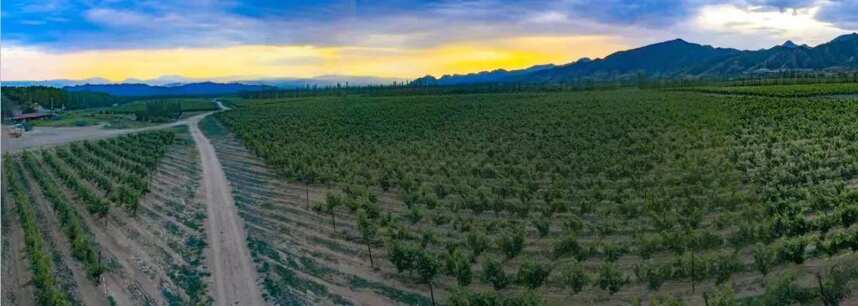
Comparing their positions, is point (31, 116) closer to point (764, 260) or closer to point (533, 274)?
point (533, 274)

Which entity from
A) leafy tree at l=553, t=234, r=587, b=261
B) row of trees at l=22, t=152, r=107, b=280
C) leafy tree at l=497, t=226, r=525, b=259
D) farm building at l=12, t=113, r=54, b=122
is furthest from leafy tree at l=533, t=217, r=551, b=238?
farm building at l=12, t=113, r=54, b=122

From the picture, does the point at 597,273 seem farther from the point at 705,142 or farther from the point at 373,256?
the point at 705,142

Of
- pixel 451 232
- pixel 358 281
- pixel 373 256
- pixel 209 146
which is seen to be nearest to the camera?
pixel 358 281

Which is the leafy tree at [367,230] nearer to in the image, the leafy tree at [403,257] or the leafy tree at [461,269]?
the leafy tree at [403,257]

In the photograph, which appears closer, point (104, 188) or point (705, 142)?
point (104, 188)

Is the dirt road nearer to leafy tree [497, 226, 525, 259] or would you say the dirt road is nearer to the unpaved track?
the unpaved track

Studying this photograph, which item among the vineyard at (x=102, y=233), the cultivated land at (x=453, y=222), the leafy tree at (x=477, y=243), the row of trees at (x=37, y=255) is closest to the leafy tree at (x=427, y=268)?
the cultivated land at (x=453, y=222)

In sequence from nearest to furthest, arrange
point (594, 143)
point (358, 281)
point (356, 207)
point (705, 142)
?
point (358, 281)
point (356, 207)
point (705, 142)
point (594, 143)

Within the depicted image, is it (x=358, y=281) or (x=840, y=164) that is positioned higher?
(x=840, y=164)

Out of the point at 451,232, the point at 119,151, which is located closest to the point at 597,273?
the point at 451,232
